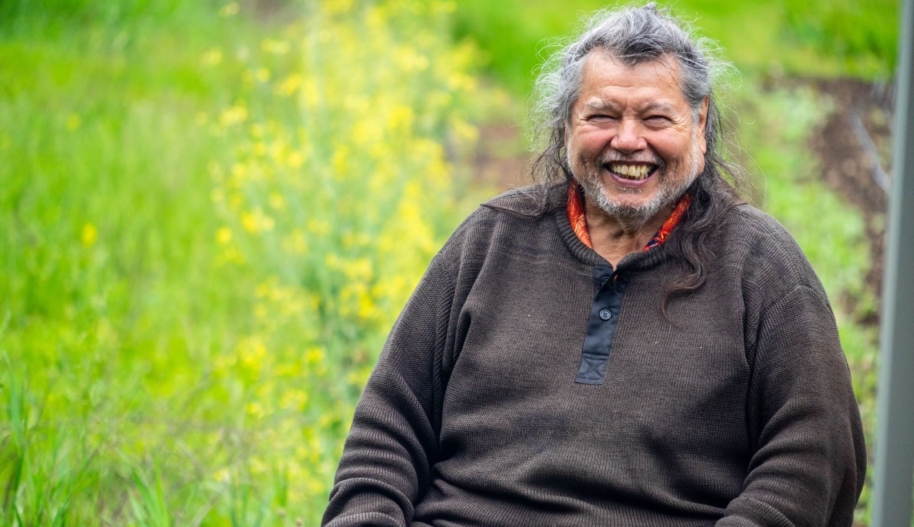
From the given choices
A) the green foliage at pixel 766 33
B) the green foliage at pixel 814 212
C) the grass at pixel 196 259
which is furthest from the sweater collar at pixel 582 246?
the green foliage at pixel 766 33

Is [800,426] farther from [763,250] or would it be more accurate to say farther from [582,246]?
[582,246]

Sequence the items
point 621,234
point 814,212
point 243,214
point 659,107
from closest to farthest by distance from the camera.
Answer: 1. point 659,107
2. point 621,234
3. point 243,214
4. point 814,212

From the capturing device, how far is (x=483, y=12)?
899 cm

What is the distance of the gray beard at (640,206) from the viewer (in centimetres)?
213

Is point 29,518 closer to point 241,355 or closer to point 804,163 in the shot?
point 241,355

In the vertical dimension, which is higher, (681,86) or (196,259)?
(681,86)

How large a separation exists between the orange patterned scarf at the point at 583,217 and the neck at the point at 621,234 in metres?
0.02

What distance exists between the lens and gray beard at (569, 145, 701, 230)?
6.98ft

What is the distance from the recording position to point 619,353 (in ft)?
6.60

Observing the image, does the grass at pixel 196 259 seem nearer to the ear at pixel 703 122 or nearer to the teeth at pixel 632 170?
the teeth at pixel 632 170

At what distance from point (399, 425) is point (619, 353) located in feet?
1.68

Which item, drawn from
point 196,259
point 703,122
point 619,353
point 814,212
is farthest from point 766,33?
point 619,353

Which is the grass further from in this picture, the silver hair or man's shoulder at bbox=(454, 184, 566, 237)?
the silver hair

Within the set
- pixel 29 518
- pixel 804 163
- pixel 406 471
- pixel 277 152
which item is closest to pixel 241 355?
pixel 277 152
